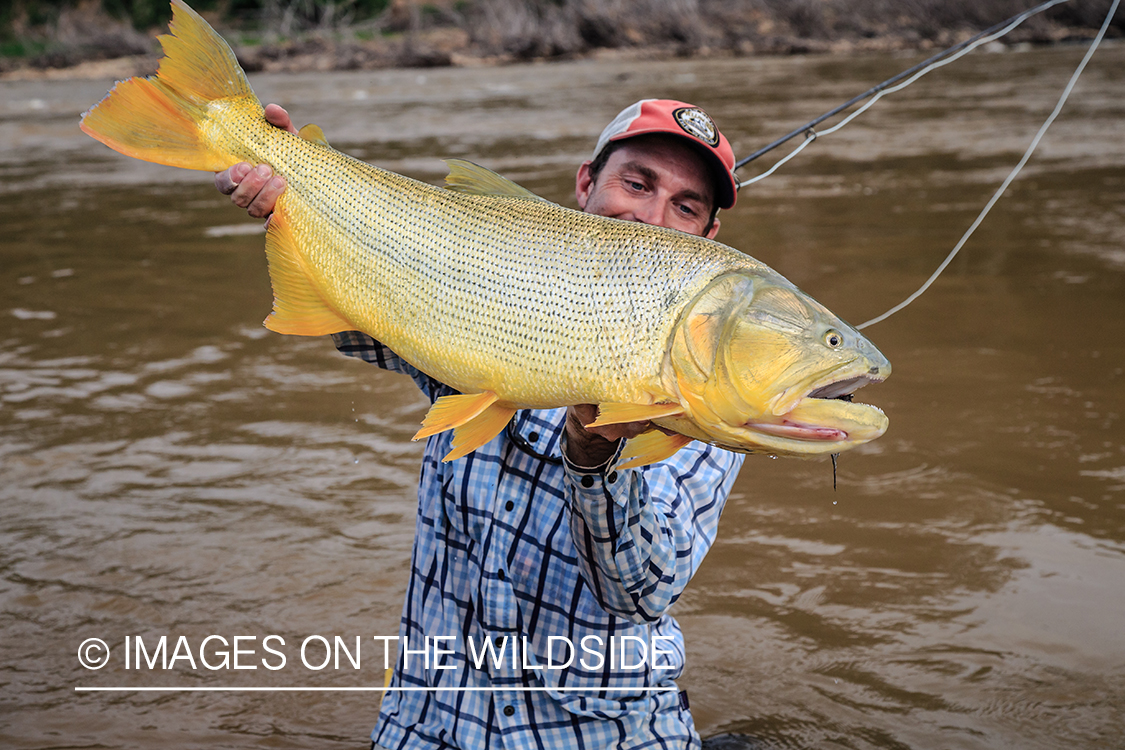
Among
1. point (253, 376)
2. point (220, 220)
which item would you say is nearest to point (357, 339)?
point (253, 376)

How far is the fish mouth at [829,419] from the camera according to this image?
159cm

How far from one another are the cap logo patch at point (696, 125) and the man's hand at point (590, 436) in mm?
1020

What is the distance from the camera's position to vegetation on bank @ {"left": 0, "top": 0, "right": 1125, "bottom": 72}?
2694 cm

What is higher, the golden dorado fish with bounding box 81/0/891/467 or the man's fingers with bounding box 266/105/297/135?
the man's fingers with bounding box 266/105/297/135

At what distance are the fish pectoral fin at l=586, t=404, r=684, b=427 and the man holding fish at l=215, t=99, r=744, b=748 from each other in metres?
0.50

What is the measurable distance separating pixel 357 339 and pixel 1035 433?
3869 millimetres

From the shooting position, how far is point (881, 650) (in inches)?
149

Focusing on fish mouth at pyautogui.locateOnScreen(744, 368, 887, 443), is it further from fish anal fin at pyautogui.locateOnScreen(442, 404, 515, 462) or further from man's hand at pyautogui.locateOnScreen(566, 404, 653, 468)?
fish anal fin at pyautogui.locateOnScreen(442, 404, 515, 462)

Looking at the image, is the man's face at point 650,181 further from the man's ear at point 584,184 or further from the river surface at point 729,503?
the river surface at point 729,503

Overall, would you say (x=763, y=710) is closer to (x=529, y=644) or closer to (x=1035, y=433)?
(x=529, y=644)

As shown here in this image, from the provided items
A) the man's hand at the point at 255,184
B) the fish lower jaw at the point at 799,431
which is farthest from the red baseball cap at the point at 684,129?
the fish lower jaw at the point at 799,431

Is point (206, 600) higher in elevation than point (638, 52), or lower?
lower

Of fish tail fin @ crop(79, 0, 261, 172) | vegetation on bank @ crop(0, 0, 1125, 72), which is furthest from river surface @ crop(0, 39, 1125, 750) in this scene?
vegetation on bank @ crop(0, 0, 1125, 72)

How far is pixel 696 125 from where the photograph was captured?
2.64 m
